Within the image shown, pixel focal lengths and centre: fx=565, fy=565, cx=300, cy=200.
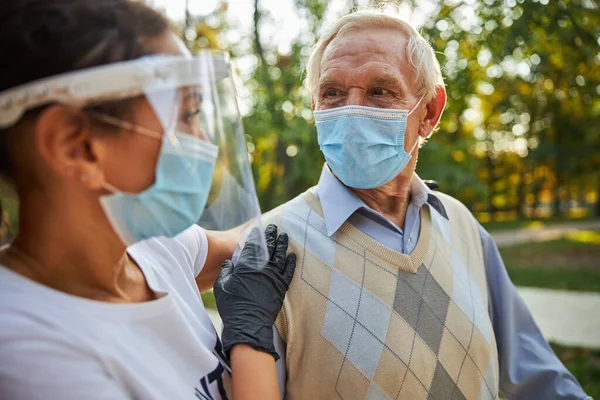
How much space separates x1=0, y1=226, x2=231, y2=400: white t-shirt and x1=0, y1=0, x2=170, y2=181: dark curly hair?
0.36 meters

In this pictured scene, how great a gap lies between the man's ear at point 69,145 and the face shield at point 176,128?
0.03 metres

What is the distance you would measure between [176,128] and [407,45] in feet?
3.76

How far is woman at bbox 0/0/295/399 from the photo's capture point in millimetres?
1144

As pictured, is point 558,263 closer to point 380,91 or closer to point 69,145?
point 380,91

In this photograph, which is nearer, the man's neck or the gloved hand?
the gloved hand

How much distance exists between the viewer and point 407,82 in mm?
2129

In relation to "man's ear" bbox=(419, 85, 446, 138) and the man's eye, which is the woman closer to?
the man's eye

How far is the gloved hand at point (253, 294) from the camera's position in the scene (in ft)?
5.05

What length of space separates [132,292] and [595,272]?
410 inches

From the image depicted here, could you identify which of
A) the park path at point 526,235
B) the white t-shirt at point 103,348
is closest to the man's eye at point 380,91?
the white t-shirt at point 103,348

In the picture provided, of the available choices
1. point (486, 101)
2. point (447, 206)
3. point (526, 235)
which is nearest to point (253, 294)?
point (447, 206)

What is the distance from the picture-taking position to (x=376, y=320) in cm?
184

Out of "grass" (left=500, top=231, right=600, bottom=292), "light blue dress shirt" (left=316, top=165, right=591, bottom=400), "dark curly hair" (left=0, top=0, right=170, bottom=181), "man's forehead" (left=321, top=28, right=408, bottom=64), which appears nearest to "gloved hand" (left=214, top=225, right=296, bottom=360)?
"light blue dress shirt" (left=316, top=165, right=591, bottom=400)

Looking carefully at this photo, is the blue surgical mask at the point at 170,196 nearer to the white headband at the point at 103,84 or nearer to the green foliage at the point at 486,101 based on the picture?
the white headband at the point at 103,84
